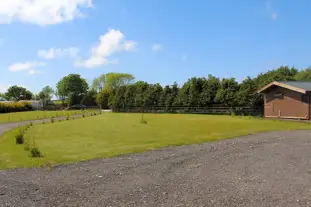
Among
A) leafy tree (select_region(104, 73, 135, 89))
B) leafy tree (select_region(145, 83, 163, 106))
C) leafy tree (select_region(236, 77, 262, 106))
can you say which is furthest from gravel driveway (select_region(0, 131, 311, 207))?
leafy tree (select_region(104, 73, 135, 89))

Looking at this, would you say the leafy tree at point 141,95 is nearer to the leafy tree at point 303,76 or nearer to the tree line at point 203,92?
the tree line at point 203,92

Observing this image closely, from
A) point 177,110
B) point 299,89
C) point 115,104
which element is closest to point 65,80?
point 115,104

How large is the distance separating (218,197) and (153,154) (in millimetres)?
4870

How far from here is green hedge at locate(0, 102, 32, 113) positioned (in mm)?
62562

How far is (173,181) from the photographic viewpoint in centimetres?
650

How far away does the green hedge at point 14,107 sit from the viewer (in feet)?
205

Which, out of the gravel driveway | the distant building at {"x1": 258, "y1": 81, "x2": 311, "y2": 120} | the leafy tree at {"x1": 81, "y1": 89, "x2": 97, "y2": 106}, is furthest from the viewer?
the leafy tree at {"x1": 81, "y1": 89, "x2": 97, "y2": 106}

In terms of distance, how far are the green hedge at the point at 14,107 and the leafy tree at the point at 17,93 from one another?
3631 cm

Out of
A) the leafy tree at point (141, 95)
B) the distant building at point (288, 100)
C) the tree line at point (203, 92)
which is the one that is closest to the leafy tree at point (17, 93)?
the tree line at point (203, 92)

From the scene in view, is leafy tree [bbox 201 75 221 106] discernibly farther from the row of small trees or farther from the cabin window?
the cabin window

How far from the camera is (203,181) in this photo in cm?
643

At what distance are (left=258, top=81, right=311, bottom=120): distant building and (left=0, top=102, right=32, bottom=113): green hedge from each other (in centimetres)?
5447

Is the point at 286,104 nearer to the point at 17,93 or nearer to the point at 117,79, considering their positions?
the point at 117,79

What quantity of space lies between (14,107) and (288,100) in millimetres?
59652
